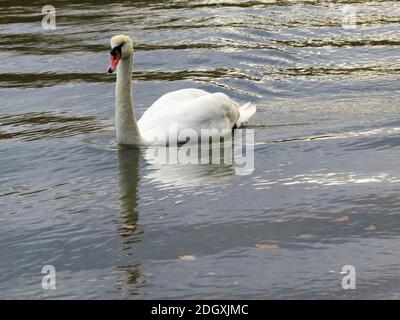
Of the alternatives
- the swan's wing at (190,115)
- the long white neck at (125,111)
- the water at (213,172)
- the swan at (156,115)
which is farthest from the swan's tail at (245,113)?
the long white neck at (125,111)

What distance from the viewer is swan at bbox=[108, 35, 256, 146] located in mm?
12508

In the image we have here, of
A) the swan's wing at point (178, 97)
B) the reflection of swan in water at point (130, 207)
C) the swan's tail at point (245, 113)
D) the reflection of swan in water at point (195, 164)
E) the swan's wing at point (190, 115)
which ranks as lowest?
the reflection of swan in water at point (130, 207)

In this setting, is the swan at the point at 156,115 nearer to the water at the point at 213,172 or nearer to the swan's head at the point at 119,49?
the swan's head at the point at 119,49

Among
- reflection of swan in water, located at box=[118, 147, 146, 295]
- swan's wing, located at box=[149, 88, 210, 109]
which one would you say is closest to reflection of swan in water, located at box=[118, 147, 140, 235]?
reflection of swan in water, located at box=[118, 147, 146, 295]

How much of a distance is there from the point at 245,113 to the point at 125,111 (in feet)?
6.49

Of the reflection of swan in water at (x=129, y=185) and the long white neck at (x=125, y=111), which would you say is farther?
the long white neck at (x=125, y=111)

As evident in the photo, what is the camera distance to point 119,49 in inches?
492

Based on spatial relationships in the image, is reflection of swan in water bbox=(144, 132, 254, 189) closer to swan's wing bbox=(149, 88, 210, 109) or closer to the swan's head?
swan's wing bbox=(149, 88, 210, 109)

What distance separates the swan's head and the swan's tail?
6.13ft

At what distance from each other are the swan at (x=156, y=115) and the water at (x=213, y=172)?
0.83 feet

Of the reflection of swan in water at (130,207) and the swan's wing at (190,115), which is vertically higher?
the swan's wing at (190,115)

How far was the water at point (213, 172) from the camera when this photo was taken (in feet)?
28.7

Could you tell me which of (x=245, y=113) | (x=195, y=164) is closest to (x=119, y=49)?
(x=195, y=164)

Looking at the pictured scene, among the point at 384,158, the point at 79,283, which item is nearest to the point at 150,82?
the point at 384,158
